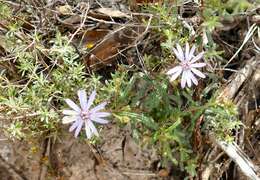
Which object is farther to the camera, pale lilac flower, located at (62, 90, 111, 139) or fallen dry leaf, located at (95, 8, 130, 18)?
fallen dry leaf, located at (95, 8, 130, 18)

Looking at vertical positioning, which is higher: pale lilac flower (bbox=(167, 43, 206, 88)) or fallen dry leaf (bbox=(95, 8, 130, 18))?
fallen dry leaf (bbox=(95, 8, 130, 18))

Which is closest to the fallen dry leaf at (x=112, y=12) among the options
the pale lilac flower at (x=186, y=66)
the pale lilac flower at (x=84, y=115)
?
the pale lilac flower at (x=186, y=66)

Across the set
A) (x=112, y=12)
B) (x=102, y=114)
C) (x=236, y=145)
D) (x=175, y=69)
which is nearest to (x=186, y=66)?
(x=175, y=69)

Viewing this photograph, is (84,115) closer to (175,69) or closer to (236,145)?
(175,69)

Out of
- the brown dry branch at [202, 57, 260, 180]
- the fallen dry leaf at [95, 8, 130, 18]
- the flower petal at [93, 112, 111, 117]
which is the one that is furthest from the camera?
the fallen dry leaf at [95, 8, 130, 18]

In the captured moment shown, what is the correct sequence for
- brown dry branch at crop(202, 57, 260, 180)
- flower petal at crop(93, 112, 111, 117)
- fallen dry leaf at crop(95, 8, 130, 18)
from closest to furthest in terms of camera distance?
flower petal at crop(93, 112, 111, 117)
brown dry branch at crop(202, 57, 260, 180)
fallen dry leaf at crop(95, 8, 130, 18)

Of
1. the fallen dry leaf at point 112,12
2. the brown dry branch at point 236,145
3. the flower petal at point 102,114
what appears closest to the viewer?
the flower petal at point 102,114

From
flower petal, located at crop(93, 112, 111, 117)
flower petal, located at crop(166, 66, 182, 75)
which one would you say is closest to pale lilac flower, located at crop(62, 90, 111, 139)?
flower petal, located at crop(93, 112, 111, 117)

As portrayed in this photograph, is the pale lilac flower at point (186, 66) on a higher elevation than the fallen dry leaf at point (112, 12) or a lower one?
lower

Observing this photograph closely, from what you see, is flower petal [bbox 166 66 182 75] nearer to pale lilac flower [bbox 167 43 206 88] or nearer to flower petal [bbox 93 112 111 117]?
pale lilac flower [bbox 167 43 206 88]

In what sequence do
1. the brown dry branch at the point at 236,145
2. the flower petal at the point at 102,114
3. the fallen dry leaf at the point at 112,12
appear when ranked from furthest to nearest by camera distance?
the fallen dry leaf at the point at 112,12
the brown dry branch at the point at 236,145
the flower petal at the point at 102,114

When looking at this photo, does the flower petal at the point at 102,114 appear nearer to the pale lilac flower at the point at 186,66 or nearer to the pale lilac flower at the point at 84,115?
the pale lilac flower at the point at 84,115

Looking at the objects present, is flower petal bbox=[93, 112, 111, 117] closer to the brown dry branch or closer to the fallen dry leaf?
the brown dry branch
